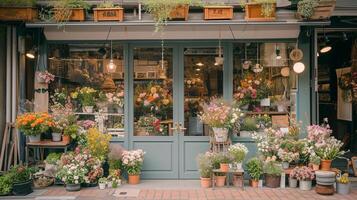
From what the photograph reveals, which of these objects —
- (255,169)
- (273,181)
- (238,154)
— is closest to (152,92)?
(238,154)

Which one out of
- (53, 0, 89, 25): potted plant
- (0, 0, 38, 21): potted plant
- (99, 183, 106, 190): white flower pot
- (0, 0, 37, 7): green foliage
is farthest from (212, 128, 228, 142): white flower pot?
(0, 0, 37, 7): green foliage

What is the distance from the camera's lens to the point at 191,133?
32.4 feet

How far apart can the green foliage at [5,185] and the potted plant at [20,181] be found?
64 millimetres

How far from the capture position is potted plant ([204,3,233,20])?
9000 mm

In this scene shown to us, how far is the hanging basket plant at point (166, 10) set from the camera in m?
8.79

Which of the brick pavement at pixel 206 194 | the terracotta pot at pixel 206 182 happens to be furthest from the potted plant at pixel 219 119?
the brick pavement at pixel 206 194

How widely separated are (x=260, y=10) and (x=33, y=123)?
17.4 ft

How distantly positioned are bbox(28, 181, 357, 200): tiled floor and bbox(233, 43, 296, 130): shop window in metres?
1.83

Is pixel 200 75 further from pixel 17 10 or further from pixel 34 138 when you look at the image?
pixel 17 10

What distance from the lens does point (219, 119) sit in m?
9.12

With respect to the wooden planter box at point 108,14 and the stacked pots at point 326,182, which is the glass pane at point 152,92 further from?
the stacked pots at point 326,182

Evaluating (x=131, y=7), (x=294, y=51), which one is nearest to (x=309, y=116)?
(x=294, y=51)

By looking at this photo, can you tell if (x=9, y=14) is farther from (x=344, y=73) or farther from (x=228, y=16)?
(x=344, y=73)

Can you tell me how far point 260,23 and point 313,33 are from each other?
1.75m
